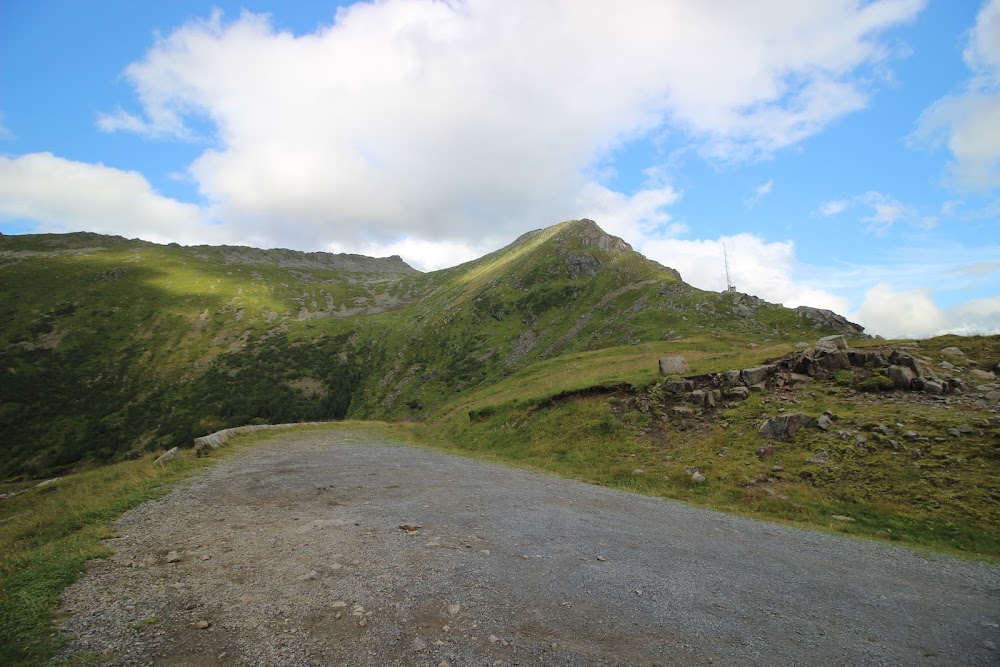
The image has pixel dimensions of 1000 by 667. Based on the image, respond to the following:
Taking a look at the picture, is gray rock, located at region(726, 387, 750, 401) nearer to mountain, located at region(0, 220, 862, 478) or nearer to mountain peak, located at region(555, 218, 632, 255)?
mountain, located at region(0, 220, 862, 478)

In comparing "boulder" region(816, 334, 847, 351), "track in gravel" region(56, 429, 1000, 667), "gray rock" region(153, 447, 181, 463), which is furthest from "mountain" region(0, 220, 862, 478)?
"gray rock" region(153, 447, 181, 463)

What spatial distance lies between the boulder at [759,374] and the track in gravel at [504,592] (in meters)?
11.3

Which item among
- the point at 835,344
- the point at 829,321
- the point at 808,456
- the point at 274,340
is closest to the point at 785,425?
the point at 808,456

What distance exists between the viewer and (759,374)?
23.3m

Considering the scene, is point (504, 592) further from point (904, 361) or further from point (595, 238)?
point (595, 238)

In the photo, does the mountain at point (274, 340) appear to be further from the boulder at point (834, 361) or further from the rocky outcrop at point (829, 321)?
the boulder at point (834, 361)

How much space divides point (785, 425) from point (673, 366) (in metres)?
9.79

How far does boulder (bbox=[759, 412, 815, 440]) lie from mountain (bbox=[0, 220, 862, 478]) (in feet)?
162

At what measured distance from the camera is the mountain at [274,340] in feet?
324

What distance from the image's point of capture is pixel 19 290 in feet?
529

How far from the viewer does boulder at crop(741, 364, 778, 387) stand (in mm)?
23172

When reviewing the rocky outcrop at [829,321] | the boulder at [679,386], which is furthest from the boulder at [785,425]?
the rocky outcrop at [829,321]

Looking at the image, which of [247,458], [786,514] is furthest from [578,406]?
[247,458]

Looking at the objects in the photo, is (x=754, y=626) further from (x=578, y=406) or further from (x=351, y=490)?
(x=578, y=406)
